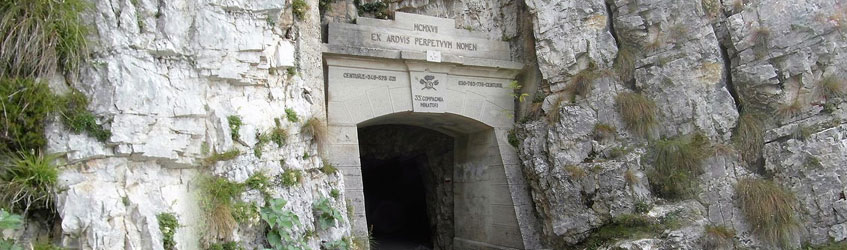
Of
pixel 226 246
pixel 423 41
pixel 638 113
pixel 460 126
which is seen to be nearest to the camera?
pixel 226 246

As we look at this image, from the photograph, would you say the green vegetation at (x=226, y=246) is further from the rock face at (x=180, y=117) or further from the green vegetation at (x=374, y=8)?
the green vegetation at (x=374, y=8)

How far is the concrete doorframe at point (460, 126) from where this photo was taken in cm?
961

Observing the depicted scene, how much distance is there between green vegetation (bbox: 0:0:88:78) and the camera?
5465 millimetres

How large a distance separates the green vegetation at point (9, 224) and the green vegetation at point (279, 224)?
2.40 m

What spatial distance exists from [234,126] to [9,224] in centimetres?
267

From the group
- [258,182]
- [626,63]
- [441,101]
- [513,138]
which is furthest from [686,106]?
[258,182]

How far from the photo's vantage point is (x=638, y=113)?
9.64 metres

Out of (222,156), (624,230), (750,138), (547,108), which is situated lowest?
(624,230)

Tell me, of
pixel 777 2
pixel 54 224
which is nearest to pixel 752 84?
pixel 777 2

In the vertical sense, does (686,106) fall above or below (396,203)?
above

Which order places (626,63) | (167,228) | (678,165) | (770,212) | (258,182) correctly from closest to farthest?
(167,228) < (258,182) < (770,212) < (678,165) < (626,63)

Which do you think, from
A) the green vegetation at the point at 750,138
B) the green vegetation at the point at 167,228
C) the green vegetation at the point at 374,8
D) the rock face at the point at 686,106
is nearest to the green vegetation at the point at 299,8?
the green vegetation at the point at 374,8

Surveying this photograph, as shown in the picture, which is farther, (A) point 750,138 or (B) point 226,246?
(A) point 750,138

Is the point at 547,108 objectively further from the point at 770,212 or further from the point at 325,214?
the point at 325,214
